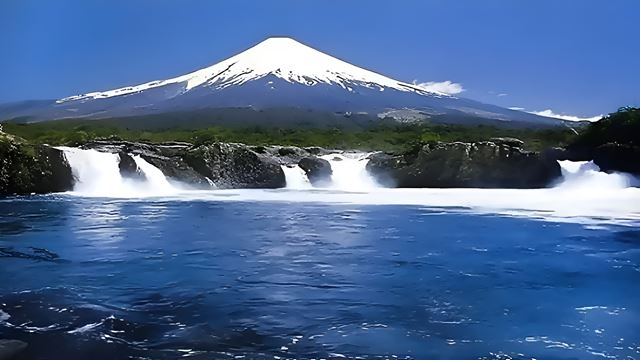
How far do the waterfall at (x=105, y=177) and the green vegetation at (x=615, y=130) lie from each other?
2233 centimetres

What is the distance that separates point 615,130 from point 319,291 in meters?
31.4

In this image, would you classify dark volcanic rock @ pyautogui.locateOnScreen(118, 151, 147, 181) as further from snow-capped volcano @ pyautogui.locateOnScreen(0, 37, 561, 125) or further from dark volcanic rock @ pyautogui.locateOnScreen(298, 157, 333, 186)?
snow-capped volcano @ pyautogui.locateOnScreen(0, 37, 561, 125)

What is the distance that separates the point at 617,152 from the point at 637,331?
2862 cm

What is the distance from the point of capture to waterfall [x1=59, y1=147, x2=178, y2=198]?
1123 inches

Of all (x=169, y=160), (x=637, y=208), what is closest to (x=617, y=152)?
(x=637, y=208)

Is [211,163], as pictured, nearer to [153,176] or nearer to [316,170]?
[153,176]

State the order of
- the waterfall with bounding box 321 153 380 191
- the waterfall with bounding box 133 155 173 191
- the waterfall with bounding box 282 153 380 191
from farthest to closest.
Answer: the waterfall with bounding box 321 153 380 191, the waterfall with bounding box 282 153 380 191, the waterfall with bounding box 133 155 173 191

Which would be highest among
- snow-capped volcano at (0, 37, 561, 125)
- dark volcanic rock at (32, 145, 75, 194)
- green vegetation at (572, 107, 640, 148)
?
snow-capped volcano at (0, 37, 561, 125)

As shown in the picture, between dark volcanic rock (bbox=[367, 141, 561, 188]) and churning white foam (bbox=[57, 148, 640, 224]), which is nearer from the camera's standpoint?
churning white foam (bbox=[57, 148, 640, 224])

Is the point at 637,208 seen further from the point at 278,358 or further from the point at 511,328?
the point at 278,358

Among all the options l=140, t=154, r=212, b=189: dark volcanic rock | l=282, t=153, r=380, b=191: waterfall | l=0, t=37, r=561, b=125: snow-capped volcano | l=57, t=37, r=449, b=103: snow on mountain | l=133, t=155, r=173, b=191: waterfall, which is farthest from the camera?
l=57, t=37, r=449, b=103: snow on mountain

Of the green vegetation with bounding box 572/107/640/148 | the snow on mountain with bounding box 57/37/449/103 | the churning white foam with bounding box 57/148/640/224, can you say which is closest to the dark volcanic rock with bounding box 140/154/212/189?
the churning white foam with bounding box 57/148/640/224

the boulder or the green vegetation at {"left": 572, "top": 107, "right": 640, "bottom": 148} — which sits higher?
the green vegetation at {"left": 572, "top": 107, "right": 640, "bottom": 148}

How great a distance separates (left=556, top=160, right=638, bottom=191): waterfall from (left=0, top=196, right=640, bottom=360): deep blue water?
16.4 metres
